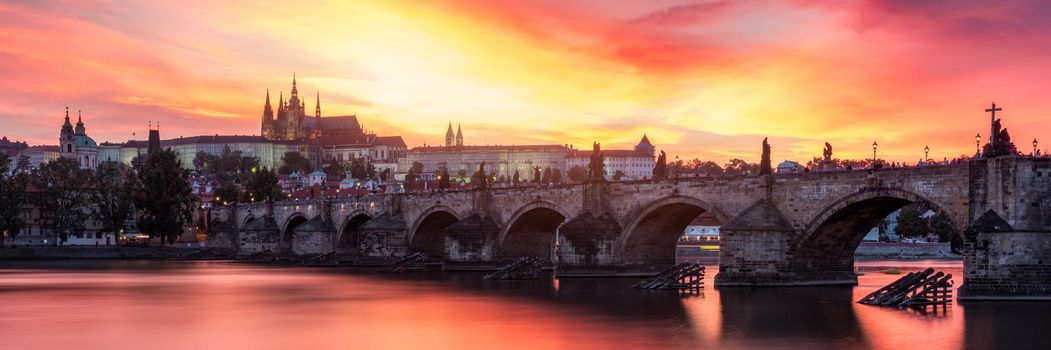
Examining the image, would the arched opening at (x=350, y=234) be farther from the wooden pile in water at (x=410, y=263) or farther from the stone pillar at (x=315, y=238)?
the wooden pile in water at (x=410, y=263)

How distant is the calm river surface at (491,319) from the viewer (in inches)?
1448

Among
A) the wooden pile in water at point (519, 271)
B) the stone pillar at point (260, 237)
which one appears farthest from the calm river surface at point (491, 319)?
the stone pillar at point (260, 237)

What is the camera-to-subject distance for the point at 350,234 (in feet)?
354

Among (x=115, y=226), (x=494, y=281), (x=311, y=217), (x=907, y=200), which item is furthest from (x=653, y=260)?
(x=115, y=226)

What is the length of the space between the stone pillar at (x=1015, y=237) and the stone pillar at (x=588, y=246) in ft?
81.7

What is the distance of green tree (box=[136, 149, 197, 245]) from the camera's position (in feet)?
402

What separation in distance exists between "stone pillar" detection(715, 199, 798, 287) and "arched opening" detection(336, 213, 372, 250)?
54572 mm

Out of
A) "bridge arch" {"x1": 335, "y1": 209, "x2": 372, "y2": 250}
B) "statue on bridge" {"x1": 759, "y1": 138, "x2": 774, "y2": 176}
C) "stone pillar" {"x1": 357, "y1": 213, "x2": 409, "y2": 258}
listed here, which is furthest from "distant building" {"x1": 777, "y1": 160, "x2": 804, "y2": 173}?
"bridge arch" {"x1": 335, "y1": 209, "x2": 372, "y2": 250}

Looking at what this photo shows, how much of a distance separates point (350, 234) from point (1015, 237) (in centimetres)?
7216

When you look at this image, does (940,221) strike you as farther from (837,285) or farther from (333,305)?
(333,305)

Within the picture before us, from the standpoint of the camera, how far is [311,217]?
112 metres

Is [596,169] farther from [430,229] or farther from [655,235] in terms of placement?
[430,229]

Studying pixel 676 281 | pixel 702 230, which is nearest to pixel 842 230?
pixel 676 281

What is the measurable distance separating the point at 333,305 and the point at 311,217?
60.0 metres
